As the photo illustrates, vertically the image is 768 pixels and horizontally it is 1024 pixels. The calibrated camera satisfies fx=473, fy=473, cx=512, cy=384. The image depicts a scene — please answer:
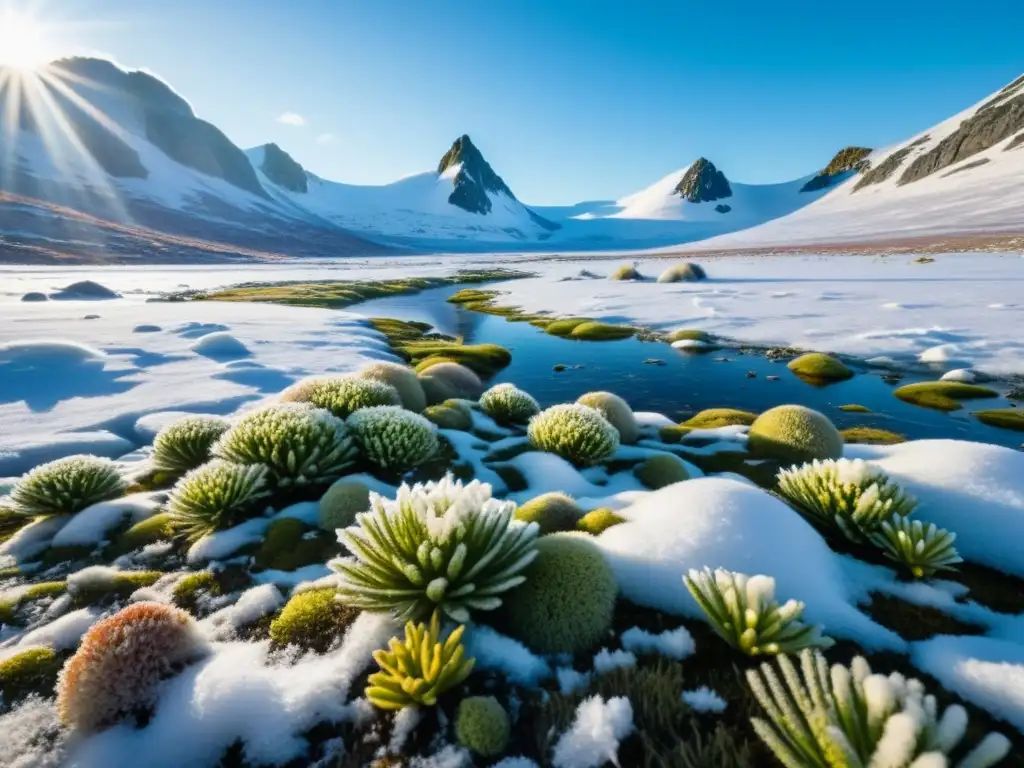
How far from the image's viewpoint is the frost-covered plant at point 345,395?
8109 mm

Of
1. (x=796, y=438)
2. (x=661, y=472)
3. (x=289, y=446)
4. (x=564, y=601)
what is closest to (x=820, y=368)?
(x=796, y=438)

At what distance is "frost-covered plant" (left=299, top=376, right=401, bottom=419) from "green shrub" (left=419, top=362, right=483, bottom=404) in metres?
3.17

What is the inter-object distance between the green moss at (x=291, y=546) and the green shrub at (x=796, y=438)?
6985mm

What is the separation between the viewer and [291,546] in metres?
5.05

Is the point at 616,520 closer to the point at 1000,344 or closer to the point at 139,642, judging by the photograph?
the point at 139,642

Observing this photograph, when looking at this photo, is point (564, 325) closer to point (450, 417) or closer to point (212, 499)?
point (450, 417)

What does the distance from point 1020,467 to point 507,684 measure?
6098mm

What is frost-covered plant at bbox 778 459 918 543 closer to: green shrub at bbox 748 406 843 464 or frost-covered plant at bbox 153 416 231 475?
green shrub at bbox 748 406 843 464

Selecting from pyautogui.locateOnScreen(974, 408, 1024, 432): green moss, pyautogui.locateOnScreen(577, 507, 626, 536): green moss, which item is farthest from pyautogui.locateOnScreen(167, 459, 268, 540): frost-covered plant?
pyautogui.locateOnScreen(974, 408, 1024, 432): green moss

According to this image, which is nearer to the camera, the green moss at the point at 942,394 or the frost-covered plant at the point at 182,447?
the frost-covered plant at the point at 182,447

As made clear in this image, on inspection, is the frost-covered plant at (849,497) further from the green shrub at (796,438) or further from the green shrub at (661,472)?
the green shrub at (796,438)

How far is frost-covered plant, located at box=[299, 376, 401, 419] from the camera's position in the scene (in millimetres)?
8109

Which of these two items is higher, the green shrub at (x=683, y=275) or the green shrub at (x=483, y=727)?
the green shrub at (x=683, y=275)

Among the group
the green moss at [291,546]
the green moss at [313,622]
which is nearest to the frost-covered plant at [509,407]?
the green moss at [291,546]
